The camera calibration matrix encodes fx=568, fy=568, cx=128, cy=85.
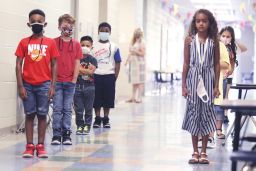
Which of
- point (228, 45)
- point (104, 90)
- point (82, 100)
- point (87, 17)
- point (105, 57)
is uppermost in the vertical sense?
point (87, 17)

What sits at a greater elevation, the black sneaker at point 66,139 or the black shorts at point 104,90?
the black shorts at point 104,90

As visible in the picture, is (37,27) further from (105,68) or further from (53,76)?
(105,68)

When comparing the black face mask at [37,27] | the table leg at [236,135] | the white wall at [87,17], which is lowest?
the table leg at [236,135]

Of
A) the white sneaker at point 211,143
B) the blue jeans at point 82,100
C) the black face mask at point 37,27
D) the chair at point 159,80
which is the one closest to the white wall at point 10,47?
the blue jeans at point 82,100

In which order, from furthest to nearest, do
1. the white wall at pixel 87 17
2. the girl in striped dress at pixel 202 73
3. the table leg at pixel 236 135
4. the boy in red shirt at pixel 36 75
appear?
1. the white wall at pixel 87 17
2. the boy in red shirt at pixel 36 75
3. the girl in striped dress at pixel 202 73
4. the table leg at pixel 236 135

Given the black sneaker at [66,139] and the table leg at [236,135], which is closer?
the table leg at [236,135]

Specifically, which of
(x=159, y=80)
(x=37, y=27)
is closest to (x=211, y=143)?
(x=37, y=27)

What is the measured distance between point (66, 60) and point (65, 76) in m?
0.18

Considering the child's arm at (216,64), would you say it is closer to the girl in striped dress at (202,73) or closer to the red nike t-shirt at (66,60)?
the girl in striped dress at (202,73)

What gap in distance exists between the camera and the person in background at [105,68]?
25.5 feet

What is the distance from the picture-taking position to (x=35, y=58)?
5.48 metres

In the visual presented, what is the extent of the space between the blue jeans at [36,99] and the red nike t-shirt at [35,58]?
0.16 feet

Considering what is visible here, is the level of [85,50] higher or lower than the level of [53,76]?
higher

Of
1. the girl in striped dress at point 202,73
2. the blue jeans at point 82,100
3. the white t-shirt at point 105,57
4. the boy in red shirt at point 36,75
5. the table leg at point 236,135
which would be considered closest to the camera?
the table leg at point 236,135
